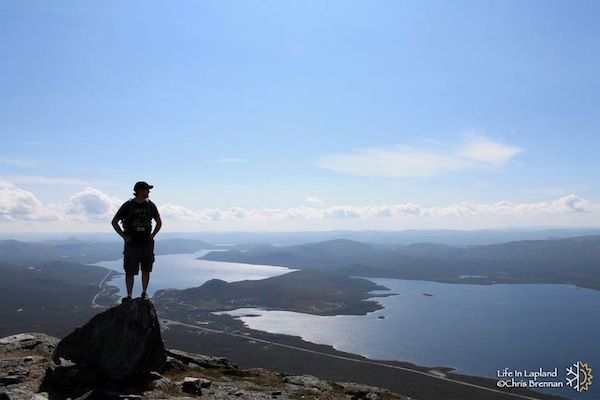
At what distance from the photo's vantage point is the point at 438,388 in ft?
395

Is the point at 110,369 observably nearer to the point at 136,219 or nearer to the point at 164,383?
the point at 164,383

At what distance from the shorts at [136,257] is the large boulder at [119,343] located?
1956mm

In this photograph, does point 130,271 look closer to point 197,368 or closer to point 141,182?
point 141,182

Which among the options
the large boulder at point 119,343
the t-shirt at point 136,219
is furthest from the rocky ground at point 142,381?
the t-shirt at point 136,219

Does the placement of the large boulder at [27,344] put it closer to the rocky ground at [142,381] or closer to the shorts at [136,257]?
the rocky ground at [142,381]

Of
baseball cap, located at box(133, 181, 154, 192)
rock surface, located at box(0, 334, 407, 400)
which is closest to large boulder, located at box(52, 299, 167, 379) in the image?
rock surface, located at box(0, 334, 407, 400)

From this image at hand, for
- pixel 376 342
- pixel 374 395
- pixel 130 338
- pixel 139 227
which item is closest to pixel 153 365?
pixel 130 338

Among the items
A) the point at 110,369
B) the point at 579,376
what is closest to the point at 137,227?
the point at 110,369

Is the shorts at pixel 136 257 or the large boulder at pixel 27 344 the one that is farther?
the large boulder at pixel 27 344

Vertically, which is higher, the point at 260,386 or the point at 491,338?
the point at 260,386

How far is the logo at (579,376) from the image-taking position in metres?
132

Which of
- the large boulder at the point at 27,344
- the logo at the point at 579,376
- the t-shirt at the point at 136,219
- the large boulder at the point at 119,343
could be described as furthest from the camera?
the logo at the point at 579,376

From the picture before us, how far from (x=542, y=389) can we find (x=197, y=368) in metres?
143

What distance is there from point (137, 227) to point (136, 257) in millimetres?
1503
